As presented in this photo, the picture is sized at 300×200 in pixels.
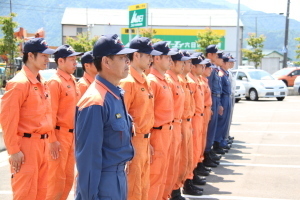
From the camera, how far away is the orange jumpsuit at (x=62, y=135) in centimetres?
520

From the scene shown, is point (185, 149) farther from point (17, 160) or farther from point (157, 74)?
point (17, 160)

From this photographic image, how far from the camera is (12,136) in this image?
4.30 meters

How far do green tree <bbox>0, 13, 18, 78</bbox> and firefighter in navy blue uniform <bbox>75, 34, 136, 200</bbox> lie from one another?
2479 centimetres

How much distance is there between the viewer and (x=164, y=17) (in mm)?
54688

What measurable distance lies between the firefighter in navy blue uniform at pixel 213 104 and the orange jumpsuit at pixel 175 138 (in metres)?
2.83

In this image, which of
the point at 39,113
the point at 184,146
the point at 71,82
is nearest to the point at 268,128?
the point at 184,146

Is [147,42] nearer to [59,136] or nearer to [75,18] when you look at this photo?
[59,136]

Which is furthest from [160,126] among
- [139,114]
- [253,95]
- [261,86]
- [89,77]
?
[253,95]

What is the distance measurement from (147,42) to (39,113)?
1364 mm

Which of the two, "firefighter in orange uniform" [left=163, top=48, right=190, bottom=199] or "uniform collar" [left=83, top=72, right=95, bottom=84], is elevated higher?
"uniform collar" [left=83, top=72, right=95, bottom=84]

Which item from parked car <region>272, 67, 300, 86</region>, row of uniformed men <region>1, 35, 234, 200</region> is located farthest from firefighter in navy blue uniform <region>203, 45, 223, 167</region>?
parked car <region>272, 67, 300, 86</region>

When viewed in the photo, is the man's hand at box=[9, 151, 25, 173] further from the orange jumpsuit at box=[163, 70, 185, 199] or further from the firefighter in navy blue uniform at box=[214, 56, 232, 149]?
the firefighter in navy blue uniform at box=[214, 56, 232, 149]

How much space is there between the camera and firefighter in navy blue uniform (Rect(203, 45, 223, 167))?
8695mm

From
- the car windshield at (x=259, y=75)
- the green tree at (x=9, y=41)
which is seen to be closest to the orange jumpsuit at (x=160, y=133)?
the car windshield at (x=259, y=75)
